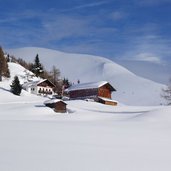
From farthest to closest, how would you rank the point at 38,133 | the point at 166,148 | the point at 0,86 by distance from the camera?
the point at 0,86, the point at 38,133, the point at 166,148

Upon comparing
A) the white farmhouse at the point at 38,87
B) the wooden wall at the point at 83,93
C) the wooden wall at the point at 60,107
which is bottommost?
the wooden wall at the point at 60,107

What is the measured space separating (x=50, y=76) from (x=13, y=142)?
10960 cm

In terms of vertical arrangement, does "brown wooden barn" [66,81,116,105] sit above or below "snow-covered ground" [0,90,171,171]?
above

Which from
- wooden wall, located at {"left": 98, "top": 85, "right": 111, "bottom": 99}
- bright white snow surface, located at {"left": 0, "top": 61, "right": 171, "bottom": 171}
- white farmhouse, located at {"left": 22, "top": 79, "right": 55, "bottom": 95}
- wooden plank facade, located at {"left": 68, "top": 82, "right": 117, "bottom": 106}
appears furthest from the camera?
white farmhouse, located at {"left": 22, "top": 79, "right": 55, "bottom": 95}

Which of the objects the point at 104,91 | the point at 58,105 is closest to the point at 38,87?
the point at 104,91

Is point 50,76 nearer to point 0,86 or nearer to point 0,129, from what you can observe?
point 0,86

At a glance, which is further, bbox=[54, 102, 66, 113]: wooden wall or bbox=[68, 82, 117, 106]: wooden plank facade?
bbox=[68, 82, 117, 106]: wooden plank facade

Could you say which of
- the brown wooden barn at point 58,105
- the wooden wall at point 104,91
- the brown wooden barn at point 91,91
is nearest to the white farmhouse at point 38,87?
the brown wooden barn at point 91,91

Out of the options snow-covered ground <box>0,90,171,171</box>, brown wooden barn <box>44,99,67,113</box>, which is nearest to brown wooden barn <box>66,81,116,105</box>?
brown wooden barn <box>44,99,67,113</box>

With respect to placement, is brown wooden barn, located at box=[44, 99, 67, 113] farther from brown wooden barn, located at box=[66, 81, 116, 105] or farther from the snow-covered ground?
the snow-covered ground

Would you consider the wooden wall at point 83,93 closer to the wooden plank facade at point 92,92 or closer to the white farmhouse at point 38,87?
the wooden plank facade at point 92,92

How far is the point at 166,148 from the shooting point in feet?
46.3

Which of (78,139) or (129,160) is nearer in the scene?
(129,160)

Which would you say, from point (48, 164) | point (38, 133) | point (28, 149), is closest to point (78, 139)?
point (38, 133)
